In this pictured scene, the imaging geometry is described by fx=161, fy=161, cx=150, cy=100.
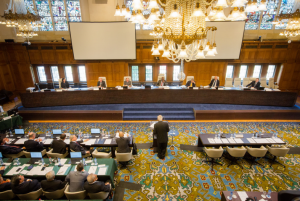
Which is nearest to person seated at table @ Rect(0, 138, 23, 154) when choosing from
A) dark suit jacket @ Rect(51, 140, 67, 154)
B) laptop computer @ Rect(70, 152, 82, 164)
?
dark suit jacket @ Rect(51, 140, 67, 154)

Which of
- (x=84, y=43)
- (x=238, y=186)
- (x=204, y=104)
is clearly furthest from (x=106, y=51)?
(x=238, y=186)

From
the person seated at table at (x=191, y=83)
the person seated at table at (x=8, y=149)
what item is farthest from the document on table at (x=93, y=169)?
the person seated at table at (x=191, y=83)

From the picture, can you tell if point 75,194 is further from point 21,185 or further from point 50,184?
point 21,185

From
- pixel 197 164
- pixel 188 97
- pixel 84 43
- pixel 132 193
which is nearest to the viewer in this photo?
pixel 132 193

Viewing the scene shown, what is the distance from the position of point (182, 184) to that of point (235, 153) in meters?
1.78

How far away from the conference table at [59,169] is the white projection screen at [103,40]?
28.0ft

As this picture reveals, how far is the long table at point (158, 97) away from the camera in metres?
8.16

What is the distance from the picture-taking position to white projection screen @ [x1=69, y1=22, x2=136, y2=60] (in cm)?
1063

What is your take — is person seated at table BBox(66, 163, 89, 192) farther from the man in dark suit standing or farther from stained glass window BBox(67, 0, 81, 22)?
stained glass window BBox(67, 0, 81, 22)

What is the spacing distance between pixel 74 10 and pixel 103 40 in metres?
2.79

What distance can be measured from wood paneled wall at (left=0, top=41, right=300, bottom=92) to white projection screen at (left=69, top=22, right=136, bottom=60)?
1.50ft

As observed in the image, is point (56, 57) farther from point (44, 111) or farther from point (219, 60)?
point (219, 60)

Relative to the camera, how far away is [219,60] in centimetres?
1148

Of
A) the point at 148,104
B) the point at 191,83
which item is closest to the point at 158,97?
the point at 148,104
